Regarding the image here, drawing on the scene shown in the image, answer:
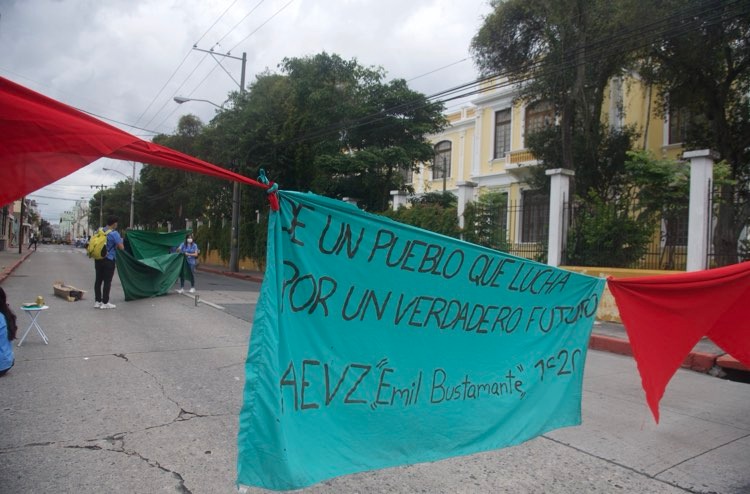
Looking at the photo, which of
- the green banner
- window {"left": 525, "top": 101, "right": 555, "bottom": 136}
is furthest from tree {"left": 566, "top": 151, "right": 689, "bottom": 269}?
window {"left": 525, "top": 101, "right": 555, "bottom": 136}

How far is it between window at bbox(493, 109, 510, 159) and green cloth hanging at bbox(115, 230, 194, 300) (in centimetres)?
1877

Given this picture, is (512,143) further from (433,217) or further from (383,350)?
(383,350)

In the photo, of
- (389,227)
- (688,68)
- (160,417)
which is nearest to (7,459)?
(160,417)

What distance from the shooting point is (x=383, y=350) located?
3.00 metres

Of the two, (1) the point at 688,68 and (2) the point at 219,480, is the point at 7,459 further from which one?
(1) the point at 688,68

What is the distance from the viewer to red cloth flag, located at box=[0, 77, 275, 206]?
2.37m

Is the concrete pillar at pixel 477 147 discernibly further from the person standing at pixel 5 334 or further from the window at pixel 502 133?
the person standing at pixel 5 334

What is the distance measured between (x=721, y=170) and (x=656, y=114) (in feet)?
33.4

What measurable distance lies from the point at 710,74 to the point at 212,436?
58.1 feet

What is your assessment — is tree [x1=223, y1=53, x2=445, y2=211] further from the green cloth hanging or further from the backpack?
the backpack

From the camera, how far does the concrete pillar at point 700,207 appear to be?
1006 cm

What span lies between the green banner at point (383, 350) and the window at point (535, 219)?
10.4m

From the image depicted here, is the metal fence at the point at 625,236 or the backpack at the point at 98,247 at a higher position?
the metal fence at the point at 625,236

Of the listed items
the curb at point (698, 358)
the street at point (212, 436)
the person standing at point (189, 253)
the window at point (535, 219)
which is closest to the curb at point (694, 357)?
the curb at point (698, 358)
